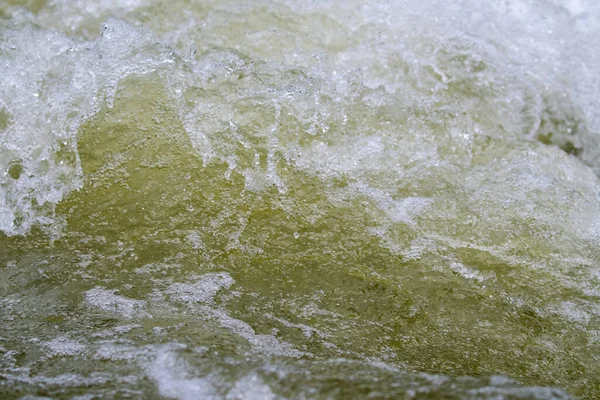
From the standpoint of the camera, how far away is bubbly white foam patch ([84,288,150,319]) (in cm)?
178

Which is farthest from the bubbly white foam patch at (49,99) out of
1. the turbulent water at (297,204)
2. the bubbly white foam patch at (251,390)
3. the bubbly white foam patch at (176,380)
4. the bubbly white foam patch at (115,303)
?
the bubbly white foam patch at (251,390)

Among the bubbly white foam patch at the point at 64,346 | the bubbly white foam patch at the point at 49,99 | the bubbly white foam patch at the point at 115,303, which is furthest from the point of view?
the bubbly white foam patch at the point at 49,99

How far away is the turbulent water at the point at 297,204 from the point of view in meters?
1.63

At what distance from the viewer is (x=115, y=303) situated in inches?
71.7

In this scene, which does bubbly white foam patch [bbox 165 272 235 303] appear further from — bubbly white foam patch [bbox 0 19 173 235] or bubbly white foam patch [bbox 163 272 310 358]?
bubbly white foam patch [bbox 0 19 173 235]

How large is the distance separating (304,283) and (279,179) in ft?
1.45

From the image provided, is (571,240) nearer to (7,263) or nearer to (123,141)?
(123,141)

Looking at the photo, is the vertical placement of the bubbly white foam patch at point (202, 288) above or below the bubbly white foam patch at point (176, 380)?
above

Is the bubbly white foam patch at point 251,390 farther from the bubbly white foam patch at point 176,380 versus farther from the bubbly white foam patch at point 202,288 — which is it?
the bubbly white foam patch at point 202,288

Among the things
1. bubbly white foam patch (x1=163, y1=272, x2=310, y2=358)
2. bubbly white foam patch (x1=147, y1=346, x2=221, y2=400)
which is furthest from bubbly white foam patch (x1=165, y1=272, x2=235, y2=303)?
bubbly white foam patch (x1=147, y1=346, x2=221, y2=400)

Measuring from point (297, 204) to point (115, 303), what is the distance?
0.67m

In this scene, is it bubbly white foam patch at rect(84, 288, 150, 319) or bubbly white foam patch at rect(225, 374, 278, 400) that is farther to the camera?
bubbly white foam patch at rect(84, 288, 150, 319)

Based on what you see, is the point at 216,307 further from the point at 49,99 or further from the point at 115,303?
the point at 49,99

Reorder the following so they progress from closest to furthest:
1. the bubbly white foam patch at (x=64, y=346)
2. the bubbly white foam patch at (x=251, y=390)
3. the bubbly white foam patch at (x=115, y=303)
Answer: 1. the bubbly white foam patch at (x=251, y=390)
2. the bubbly white foam patch at (x=64, y=346)
3. the bubbly white foam patch at (x=115, y=303)
